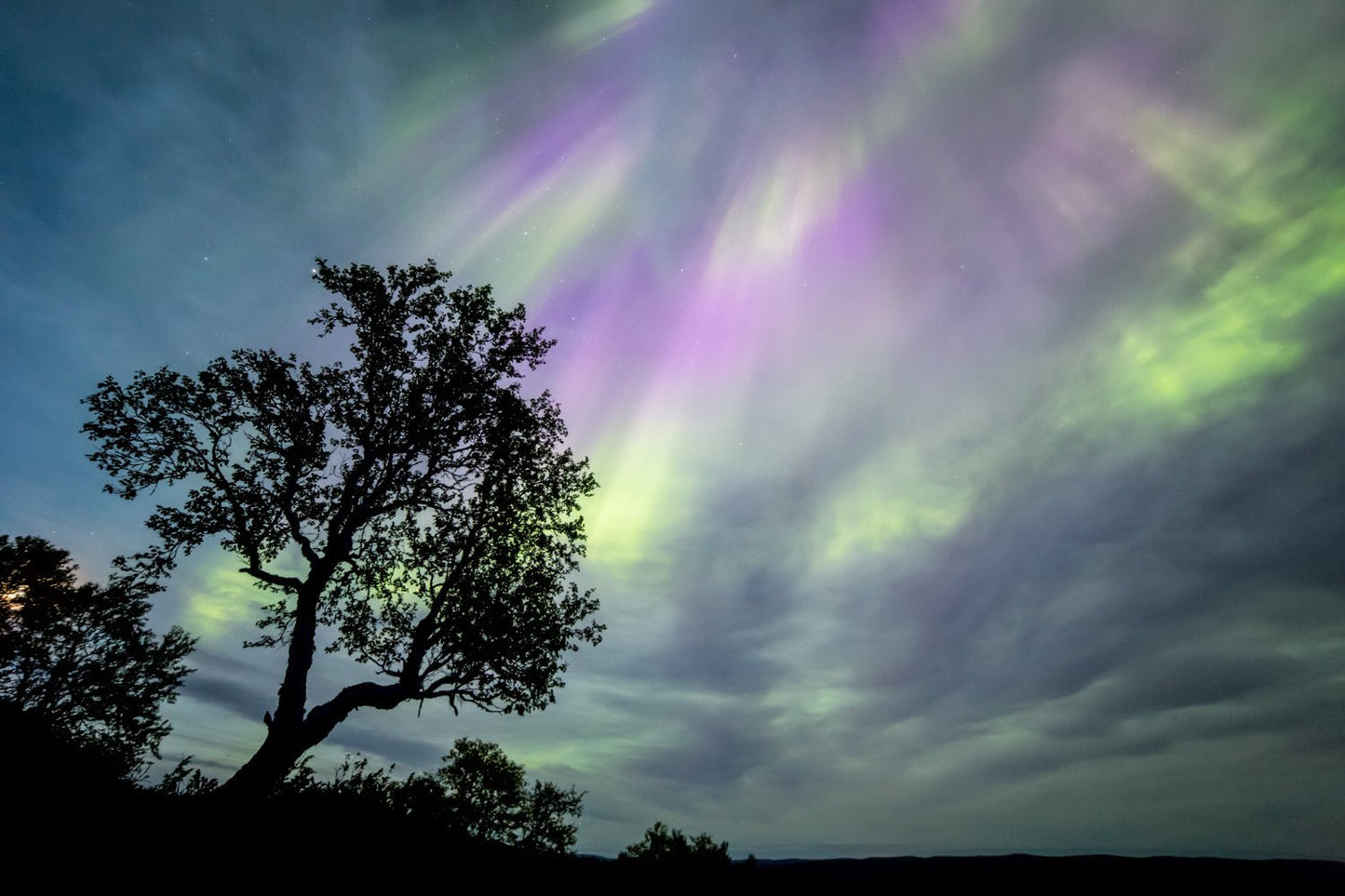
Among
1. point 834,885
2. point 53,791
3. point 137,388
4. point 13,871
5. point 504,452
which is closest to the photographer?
point 13,871

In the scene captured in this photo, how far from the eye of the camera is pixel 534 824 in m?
54.5

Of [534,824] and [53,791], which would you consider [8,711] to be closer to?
[53,791]

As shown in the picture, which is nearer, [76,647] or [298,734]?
[298,734]

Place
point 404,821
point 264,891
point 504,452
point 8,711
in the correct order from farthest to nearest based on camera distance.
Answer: point 504,452
point 8,711
point 404,821
point 264,891

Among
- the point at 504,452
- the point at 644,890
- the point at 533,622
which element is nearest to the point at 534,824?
the point at 533,622

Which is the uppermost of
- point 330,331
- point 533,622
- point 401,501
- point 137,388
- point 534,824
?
point 330,331

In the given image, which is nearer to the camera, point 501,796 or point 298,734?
point 298,734

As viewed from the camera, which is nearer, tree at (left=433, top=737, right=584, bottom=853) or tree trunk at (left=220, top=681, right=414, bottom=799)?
tree trunk at (left=220, top=681, right=414, bottom=799)

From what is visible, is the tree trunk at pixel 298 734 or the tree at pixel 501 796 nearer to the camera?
the tree trunk at pixel 298 734

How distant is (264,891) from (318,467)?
1692 cm

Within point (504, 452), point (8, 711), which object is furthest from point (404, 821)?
point (504, 452)

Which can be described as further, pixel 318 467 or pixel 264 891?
pixel 318 467

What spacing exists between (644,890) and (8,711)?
1795 cm

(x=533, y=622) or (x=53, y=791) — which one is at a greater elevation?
(x=533, y=622)
